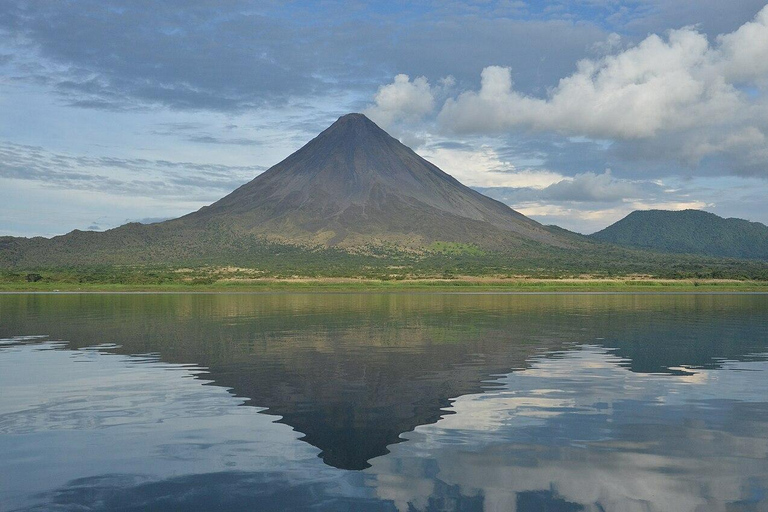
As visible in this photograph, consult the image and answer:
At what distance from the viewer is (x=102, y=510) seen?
13.1m

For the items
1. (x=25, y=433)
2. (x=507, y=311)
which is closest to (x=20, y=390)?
(x=25, y=433)

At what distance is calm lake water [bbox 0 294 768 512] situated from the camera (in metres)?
14.0

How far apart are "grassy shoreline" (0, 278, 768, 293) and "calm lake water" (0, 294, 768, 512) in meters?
92.0

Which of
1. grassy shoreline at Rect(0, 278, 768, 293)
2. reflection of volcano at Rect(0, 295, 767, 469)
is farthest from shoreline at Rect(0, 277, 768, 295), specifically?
reflection of volcano at Rect(0, 295, 767, 469)

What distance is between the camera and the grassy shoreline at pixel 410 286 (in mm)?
133625

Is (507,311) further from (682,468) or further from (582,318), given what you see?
(682,468)

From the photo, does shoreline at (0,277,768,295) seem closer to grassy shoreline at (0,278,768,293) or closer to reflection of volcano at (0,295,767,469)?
grassy shoreline at (0,278,768,293)

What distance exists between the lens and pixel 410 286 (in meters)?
138

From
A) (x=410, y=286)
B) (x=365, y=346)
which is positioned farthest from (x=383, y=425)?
(x=410, y=286)

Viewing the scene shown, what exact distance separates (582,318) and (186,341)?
120 ft

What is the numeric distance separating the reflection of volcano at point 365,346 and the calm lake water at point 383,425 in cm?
18

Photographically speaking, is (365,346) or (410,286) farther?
(410,286)

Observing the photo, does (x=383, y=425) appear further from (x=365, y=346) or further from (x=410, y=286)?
(x=410, y=286)

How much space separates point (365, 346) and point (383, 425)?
19.8 metres
